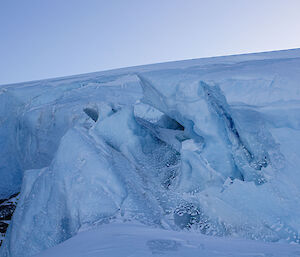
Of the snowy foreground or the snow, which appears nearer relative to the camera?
the snow

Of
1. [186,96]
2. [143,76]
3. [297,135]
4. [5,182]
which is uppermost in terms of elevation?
[143,76]

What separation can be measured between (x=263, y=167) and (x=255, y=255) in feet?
4.29

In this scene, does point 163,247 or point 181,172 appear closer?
point 163,247

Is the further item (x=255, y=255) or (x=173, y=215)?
(x=173, y=215)

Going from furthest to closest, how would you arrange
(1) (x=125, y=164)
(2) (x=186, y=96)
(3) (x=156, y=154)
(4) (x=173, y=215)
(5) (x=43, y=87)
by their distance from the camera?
1. (5) (x=43, y=87)
2. (3) (x=156, y=154)
3. (1) (x=125, y=164)
4. (2) (x=186, y=96)
5. (4) (x=173, y=215)

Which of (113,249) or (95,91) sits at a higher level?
(95,91)

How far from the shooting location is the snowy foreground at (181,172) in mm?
2197

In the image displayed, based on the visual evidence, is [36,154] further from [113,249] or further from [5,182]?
[113,249]

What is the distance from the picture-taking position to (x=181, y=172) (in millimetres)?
2889

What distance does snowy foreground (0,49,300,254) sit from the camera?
86.5 inches

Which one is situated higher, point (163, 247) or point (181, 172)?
point (163, 247)

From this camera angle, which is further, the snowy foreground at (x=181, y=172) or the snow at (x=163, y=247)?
the snowy foreground at (x=181, y=172)

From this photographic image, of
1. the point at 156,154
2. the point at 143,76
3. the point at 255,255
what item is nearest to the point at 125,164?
the point at 156,154

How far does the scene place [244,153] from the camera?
2.65 m
